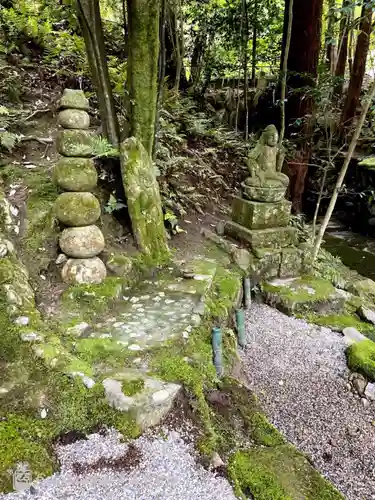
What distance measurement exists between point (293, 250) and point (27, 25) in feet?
24.7

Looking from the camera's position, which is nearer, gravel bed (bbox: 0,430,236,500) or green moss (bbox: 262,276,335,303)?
gravel bed (bbox: 0,430,236,500)

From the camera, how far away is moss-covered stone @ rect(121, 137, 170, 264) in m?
4.23

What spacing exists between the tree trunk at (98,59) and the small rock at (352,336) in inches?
140

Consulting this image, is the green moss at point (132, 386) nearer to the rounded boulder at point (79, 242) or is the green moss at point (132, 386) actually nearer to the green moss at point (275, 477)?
the green moss at point (275, 477)

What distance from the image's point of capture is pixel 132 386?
224 centimetres

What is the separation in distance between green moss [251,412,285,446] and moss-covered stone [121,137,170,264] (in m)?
2.19

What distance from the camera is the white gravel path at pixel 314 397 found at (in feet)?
9.14

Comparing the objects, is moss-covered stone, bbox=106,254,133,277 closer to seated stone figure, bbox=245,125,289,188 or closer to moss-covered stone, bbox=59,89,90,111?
moss-covered stone, bbox=59,89,90,111

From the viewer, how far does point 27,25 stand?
812 centimetres

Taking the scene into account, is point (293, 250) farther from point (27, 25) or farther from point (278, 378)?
point (27, 25)

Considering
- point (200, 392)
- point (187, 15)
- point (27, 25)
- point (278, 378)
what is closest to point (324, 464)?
point (278, 378)

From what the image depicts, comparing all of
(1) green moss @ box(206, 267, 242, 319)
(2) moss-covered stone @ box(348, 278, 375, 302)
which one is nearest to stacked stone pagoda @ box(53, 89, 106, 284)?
(1) green moss @ box(206, 267, 242, 319)

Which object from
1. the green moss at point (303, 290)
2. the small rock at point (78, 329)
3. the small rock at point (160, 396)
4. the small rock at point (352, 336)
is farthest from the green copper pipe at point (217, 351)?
the green moss at point (303, 290)

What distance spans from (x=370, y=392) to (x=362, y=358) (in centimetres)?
34
